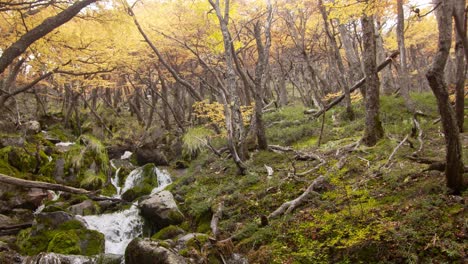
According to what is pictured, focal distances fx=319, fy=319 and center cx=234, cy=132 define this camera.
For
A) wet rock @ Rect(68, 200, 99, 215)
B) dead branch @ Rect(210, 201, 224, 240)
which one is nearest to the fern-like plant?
dead branch @ Rect(210, 201, 224, 240)

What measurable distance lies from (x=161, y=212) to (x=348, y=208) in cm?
515

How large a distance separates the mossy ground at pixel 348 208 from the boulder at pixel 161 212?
0.37 m

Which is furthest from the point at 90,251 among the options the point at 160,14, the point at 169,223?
the point at 160,14

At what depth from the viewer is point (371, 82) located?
852 centimetres

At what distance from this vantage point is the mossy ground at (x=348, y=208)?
4.28m

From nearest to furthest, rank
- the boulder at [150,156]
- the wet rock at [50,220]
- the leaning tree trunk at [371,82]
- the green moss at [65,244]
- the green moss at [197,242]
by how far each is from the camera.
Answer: the green moss at [197,242]
the green moss at [65,244]
the wet rock at [50,220]
the leaning tree trunk at [371,82]
the boulder at [150,156]

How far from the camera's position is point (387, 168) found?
6.77 metres

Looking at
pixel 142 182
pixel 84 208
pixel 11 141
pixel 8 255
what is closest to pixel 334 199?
Answer: pixel 8 255

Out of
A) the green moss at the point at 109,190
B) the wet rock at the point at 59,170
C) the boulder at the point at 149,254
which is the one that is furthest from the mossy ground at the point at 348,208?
the wet rock at the point at 59,170

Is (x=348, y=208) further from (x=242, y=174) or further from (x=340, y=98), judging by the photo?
(x=340, y=98)

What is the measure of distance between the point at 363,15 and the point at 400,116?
17.6ft

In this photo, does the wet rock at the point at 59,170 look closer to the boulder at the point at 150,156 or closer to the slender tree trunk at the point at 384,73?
the boulder at the point at 150,156

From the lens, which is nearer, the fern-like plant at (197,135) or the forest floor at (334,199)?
the forest floor at (334,199)

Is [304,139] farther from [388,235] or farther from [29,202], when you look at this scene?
[29,202]
